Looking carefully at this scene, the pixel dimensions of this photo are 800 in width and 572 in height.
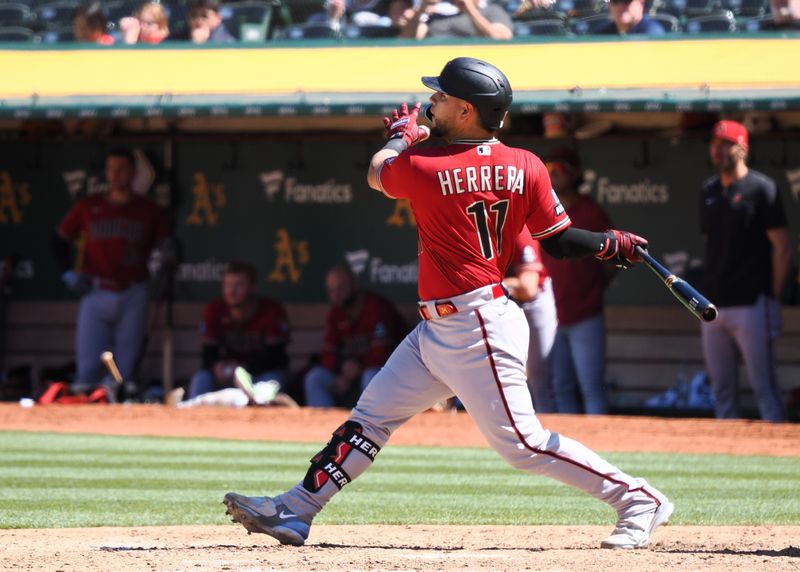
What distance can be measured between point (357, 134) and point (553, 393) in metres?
3.01

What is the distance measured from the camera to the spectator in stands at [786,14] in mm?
10578

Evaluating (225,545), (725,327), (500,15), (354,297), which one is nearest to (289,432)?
(354,297)

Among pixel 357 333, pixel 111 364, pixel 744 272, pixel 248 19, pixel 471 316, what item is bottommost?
pixel 111 364

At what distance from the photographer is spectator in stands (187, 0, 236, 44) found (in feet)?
39.4

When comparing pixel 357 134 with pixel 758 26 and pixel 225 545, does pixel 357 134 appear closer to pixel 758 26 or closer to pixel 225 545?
pixel 758 26

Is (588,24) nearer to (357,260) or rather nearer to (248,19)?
(357,260)

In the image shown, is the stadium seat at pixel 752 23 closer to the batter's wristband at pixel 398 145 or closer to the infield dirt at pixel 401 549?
the infield dirt at pixel 401 549

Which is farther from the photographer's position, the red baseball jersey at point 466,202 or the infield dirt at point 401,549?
the red baseball jersey at point 466,202

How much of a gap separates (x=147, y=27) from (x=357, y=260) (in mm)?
2710

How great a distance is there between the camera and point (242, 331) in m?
11.2

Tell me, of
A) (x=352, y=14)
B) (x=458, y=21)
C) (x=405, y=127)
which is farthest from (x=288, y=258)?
(x=405, y=127)

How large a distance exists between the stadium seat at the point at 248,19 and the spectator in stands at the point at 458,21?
1465 mm

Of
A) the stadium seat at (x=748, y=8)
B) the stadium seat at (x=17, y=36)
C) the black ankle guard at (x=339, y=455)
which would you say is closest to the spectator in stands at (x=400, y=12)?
the stadium seat at (x=748, y=8)

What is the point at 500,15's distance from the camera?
11.4m
